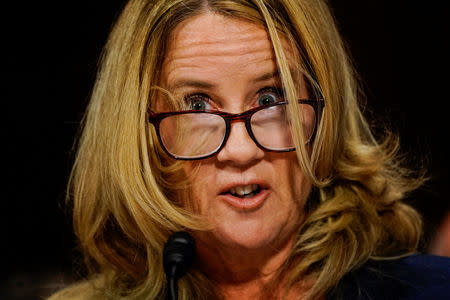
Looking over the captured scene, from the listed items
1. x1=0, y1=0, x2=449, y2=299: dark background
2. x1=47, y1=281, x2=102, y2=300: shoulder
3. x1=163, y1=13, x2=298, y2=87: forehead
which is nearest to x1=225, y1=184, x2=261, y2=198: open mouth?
x1=163, y1=13, x2=298, y2=87: forehead

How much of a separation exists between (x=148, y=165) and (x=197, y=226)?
0.19m

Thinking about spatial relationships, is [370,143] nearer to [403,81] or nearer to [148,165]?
[148,165]

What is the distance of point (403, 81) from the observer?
7.40ft

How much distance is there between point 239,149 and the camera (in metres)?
1.17

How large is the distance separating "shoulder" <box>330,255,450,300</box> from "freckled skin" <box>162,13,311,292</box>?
21cm

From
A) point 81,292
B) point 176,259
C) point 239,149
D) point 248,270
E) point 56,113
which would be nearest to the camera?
point 176,259

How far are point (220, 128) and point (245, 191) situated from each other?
0.51 feet

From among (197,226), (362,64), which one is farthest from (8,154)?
(362,64)

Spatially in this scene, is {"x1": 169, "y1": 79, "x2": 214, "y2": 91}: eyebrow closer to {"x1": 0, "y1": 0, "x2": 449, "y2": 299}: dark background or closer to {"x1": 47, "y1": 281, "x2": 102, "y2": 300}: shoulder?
{"x1": 47, "y1": 281, "x2": 102, "y2": 300}: shoulder

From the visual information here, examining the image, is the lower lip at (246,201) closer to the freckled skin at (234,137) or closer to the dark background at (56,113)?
the freckled skin at (234,137)

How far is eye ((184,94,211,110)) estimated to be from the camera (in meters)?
1.22

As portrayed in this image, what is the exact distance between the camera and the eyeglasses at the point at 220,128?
118 centimetres

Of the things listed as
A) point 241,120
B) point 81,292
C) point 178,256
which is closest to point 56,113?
point 81,292

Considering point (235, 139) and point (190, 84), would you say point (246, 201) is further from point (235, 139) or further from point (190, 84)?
point (190, 84)
